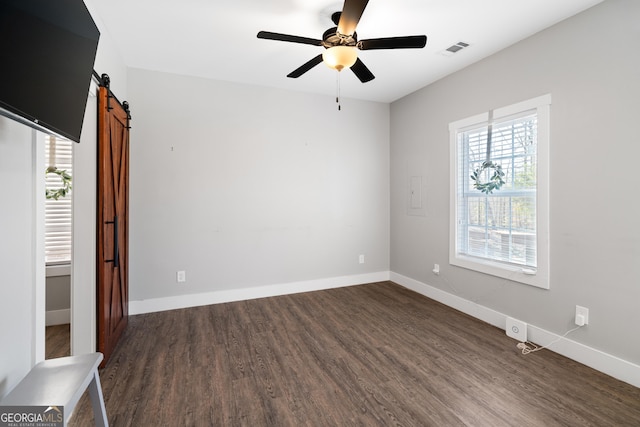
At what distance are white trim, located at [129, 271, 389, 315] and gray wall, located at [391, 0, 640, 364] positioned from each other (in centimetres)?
173

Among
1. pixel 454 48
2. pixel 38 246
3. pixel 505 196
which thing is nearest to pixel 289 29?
pixel 454 48

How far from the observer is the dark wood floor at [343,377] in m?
1.83

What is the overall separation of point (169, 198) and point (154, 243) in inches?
21.7

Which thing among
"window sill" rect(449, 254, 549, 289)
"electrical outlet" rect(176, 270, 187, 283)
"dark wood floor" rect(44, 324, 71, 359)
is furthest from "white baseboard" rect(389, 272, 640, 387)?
"dark wood floor" rect(44, 324, 71, 359)

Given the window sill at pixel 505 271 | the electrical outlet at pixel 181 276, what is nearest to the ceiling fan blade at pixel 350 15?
the window sill at pixel 505 271

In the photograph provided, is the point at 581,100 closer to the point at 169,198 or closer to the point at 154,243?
the point at 169,198

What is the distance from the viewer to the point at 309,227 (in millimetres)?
4297

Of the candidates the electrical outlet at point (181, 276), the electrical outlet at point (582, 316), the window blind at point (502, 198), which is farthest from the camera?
the electrical outlet at point (181, 276)

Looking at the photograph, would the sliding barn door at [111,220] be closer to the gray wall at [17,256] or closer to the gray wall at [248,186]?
the gray wall at [248,186]

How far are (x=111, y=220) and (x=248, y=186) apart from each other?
1.66 m

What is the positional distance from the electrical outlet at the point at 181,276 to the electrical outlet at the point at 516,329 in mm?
3551

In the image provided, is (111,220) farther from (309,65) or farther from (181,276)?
(309,65)

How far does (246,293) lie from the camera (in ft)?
12.9

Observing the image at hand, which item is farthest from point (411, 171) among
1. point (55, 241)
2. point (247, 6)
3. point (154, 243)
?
point (55, 241)
